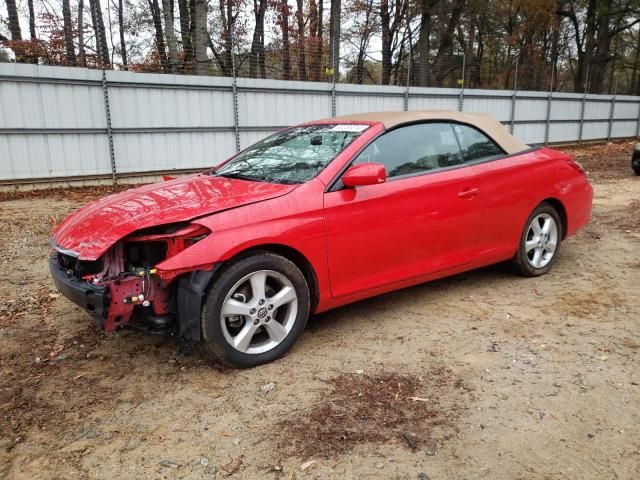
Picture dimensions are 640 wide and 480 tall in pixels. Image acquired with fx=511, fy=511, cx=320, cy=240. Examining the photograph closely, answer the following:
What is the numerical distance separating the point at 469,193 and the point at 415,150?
0.55m

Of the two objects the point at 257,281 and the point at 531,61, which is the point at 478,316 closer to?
the point at 257,281

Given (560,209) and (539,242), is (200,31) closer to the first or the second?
(560,209)

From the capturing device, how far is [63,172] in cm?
1003

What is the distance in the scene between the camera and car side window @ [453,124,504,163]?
4156 millimetres

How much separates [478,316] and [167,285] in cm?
228

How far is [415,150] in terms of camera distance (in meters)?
3.85

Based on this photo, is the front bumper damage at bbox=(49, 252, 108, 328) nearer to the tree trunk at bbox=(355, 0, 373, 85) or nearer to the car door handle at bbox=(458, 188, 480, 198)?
the car door handle at bbox=(458, 188, 480, 198)

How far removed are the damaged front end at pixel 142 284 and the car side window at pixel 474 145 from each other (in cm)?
235

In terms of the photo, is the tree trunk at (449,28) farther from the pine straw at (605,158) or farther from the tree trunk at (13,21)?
the tree trunk at (13,21)

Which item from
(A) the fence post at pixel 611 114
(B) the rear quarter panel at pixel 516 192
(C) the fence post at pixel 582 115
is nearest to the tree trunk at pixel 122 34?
(B) the rear quarter panel at pixel 516 192

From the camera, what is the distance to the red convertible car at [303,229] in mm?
2836

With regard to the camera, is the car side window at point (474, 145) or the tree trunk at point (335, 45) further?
the tree trunk at point (335, 45)

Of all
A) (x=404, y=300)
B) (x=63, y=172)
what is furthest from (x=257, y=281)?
(x=63, y=172)

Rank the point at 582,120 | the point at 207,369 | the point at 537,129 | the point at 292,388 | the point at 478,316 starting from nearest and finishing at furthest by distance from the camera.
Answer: the point at 292,388 < the point at 207,369 < the point at 478,316 < the point at 537,129 < the point at 582,120
